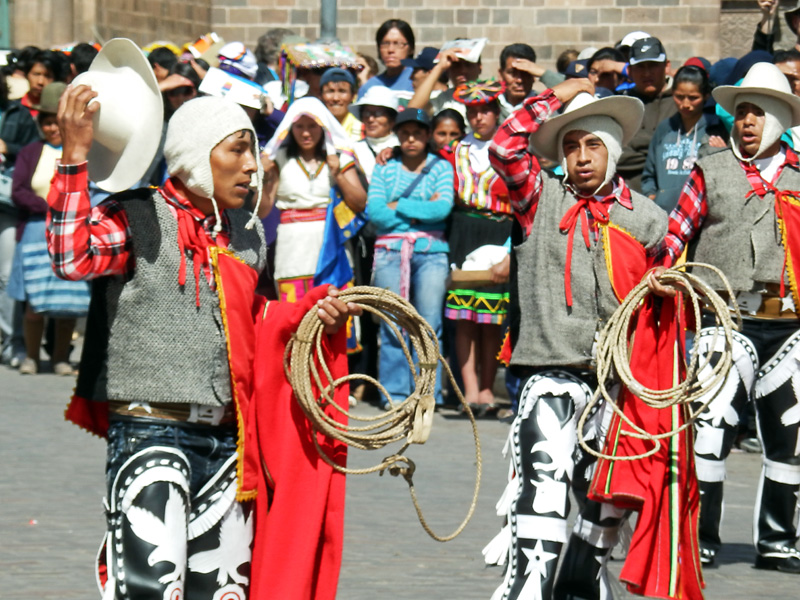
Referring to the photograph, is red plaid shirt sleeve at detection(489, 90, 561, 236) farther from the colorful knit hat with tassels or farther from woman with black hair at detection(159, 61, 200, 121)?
woman with black hair at detection(159, 61, 200, 121)

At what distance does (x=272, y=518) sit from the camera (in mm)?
4637

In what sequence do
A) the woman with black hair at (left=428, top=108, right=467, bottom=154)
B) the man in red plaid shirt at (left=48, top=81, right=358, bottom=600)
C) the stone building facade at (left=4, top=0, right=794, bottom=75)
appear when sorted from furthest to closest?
the stone building facade at (left=4, top=0, right=794, bottom=75)
the woman with black hair at (left=428, top=108, right=467, bottom=154)
the man in red plaid shirt at (left=48, top=81, right=358, bottom=600)

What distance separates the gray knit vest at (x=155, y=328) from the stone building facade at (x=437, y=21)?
14989mm

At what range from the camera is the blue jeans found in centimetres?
1050

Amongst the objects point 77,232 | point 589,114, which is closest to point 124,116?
point 77,232

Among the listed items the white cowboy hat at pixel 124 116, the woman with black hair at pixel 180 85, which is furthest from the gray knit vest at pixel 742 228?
the woman with black hair at pixel 180 85

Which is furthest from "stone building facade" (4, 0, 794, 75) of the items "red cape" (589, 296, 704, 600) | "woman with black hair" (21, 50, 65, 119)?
"red cape" (589, 296, 704, 600)

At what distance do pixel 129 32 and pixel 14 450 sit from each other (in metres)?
11.9

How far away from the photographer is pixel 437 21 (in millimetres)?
20531

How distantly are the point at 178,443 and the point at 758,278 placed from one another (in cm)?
343

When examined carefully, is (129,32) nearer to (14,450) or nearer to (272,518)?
(14,450)

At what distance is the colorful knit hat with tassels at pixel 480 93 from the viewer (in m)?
10.7

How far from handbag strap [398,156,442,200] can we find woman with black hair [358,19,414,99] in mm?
2170

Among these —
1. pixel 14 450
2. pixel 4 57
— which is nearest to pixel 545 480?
pixel 14 450
